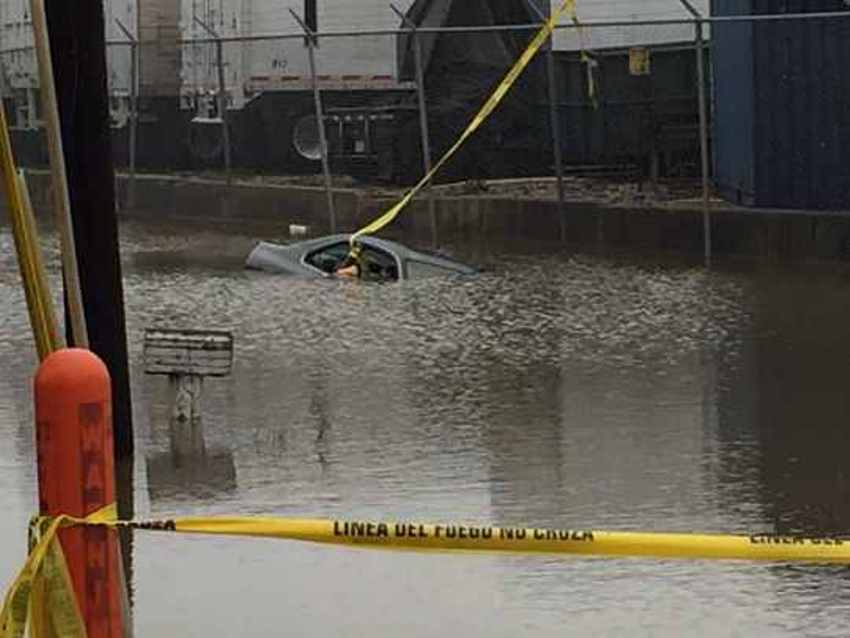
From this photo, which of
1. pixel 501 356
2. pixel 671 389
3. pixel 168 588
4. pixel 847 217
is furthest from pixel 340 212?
pixel 168 588

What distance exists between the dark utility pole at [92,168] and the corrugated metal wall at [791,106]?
11.9 meters

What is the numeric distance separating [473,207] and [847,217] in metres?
5.51

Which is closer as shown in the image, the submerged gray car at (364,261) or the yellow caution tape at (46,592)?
the yellow caution tape at (46,592)

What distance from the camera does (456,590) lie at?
813cm

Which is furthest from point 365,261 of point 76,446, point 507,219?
point 76,446

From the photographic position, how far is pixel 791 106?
2144 centimetres

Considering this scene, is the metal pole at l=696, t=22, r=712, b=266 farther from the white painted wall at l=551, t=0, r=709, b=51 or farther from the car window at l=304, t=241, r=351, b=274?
the white painted wall at l=551, t=0, r=709, b=51

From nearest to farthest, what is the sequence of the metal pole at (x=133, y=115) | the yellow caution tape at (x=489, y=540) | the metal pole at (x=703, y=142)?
the yellow caution tape at (x=489, y=540), the metal pole at (x=703, y=142), the metal pole at (x=133, y=115)

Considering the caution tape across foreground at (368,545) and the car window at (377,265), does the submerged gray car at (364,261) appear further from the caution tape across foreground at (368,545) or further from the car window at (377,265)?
the caution tape across foreground at (368,545)

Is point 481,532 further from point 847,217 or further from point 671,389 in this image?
point 847,217

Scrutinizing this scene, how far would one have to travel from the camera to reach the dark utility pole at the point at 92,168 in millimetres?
9680

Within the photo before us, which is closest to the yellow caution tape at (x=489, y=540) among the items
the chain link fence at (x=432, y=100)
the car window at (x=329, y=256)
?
the car window at (x=329, y=256)

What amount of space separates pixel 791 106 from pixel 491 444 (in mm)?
11031

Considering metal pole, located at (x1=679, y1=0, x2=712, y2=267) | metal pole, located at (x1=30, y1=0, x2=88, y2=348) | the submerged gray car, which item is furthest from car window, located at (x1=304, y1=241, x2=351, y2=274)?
metal pole, located at (x1=30, y1=0, x2=88, y2=348)
